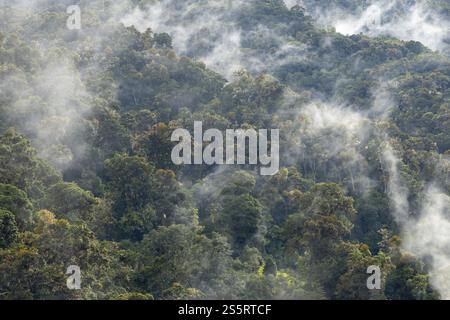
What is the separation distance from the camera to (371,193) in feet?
138

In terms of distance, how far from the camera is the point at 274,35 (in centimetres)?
7381

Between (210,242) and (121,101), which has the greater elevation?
(121,101)

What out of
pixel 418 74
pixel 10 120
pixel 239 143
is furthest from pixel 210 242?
pixel 418 74

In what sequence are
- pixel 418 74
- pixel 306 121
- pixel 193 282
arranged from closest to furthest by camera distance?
pixel 193 282 → pixel 306 121 → pixel 418 74

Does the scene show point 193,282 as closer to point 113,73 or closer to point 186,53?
point 113,73

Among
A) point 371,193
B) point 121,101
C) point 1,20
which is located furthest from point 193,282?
point 1,20

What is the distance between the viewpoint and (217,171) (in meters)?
42.4

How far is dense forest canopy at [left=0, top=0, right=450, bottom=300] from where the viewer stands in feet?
96.6

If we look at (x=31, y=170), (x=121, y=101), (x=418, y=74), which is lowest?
(x=31, y=170)

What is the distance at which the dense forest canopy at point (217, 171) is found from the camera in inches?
1160

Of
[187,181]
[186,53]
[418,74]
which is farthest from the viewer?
[186,53]

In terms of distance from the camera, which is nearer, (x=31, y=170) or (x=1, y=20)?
(x=31, y=170)

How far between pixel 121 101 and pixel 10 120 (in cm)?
1411

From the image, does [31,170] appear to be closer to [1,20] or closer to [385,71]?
[1,20]
